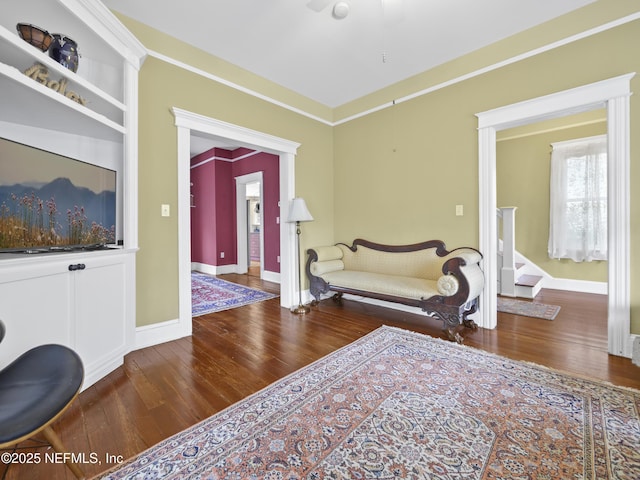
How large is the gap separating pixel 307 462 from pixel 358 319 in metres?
2.12

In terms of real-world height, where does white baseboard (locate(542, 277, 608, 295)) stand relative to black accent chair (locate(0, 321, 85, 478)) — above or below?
below

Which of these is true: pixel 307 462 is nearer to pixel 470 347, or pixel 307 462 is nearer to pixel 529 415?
pixel 529 415

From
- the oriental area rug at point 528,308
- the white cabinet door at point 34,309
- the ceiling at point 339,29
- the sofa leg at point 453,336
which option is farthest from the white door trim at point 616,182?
the white cabinet door at point 34,309

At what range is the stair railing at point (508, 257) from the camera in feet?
13.6

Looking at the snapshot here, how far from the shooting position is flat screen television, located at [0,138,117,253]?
5.22ft

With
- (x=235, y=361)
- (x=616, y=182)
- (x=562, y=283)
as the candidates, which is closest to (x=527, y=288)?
(x=562, y=283)

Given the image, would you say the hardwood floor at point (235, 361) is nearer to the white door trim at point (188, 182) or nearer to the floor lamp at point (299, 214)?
the floor lamp at point (299, 214)

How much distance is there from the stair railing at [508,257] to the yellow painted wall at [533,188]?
1.09 meters

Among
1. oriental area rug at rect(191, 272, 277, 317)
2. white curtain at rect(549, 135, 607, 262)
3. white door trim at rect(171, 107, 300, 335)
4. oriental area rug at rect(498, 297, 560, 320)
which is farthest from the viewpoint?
white curtain at rect(549, 135, 607, 262)

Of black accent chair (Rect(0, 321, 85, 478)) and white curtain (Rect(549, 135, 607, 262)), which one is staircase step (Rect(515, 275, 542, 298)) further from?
black accent chair (Rect(0, 321, 85, 478))

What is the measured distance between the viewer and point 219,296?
434 cm

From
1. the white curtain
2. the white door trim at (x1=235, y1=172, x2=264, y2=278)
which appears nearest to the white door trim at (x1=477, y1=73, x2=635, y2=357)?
the white curtain

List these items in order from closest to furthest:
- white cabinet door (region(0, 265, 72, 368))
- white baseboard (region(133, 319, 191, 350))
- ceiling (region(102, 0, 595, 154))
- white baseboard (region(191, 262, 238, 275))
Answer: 1. white cabinet door (region(0, 265, 72, 368))
2. ceiling (region(102, 0, 595, 154))
3. white baseboard (region(133, 319, 191, 350))
4. white baseboard (region(191, 262, 238, 275))

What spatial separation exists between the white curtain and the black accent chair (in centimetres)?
606
